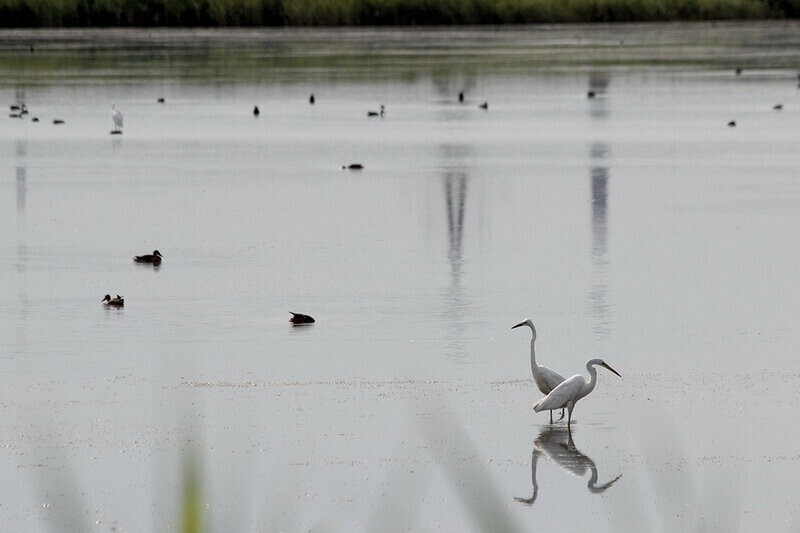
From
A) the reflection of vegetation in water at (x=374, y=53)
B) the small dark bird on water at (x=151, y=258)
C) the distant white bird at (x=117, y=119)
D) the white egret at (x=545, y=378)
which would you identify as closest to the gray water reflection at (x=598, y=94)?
the reflection of vegetation in water at (x=374, y=53)

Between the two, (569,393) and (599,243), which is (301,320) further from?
(599,243)

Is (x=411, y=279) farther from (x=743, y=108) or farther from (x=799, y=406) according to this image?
(x=743, y=108)

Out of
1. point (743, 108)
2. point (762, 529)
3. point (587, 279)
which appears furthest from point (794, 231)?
point (743, 108)

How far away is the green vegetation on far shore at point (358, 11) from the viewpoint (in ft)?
247

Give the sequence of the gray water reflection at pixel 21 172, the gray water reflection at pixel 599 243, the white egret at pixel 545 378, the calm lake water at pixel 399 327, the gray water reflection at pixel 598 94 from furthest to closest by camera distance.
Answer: the gray water reflection at pixel 598 94 → the gray water reflection at pixel 21 172 → the gray water reflection at pixel 599 243 → the white egret at pixel 545 378 → the calm lake water at pixel 399 327

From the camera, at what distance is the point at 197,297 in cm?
1377

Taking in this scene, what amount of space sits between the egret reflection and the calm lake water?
0.02 meters

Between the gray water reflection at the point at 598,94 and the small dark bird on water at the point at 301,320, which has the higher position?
the gray water reflection at the point at 598,94

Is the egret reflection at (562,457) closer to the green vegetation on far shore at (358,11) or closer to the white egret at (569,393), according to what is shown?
the white egret at (569,393)

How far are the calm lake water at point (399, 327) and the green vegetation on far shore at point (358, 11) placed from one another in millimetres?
44082

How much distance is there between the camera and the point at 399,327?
40.2 feet

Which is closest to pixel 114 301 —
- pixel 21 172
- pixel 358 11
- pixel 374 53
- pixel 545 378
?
pixel 545 378

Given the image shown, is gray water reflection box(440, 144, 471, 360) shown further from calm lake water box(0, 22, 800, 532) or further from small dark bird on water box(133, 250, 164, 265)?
small dark bird on water box(133, 250, 164, 265)

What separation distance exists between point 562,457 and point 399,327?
147 inches
